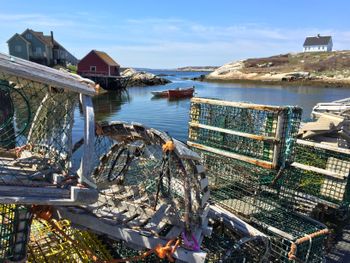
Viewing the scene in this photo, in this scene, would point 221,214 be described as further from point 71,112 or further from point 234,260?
point 71,112

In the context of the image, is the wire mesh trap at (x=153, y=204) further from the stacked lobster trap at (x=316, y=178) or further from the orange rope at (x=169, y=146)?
the stacked lobster trap at (x=316, y=178)

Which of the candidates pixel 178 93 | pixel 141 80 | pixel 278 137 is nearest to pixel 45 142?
pixel 278 137

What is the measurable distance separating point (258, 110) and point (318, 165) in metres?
1.12

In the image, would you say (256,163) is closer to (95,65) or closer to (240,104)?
(240,104)

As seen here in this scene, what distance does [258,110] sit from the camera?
14.1 feet

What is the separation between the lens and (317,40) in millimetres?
97250

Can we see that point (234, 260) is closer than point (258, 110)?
Yes

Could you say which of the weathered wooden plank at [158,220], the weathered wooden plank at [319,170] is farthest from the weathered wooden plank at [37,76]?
the weathered wooden plank at [319,170]

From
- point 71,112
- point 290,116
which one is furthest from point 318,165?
point 71,112

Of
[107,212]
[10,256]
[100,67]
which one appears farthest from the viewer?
[100,67]

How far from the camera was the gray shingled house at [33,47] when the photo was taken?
48.5 metres

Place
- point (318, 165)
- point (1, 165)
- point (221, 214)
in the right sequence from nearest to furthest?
point (1, 165), point (221, 214), point (318, 165)

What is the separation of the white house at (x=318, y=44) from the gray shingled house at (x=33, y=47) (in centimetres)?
7052

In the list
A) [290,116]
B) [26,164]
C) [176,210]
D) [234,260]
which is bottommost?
[234,260]
